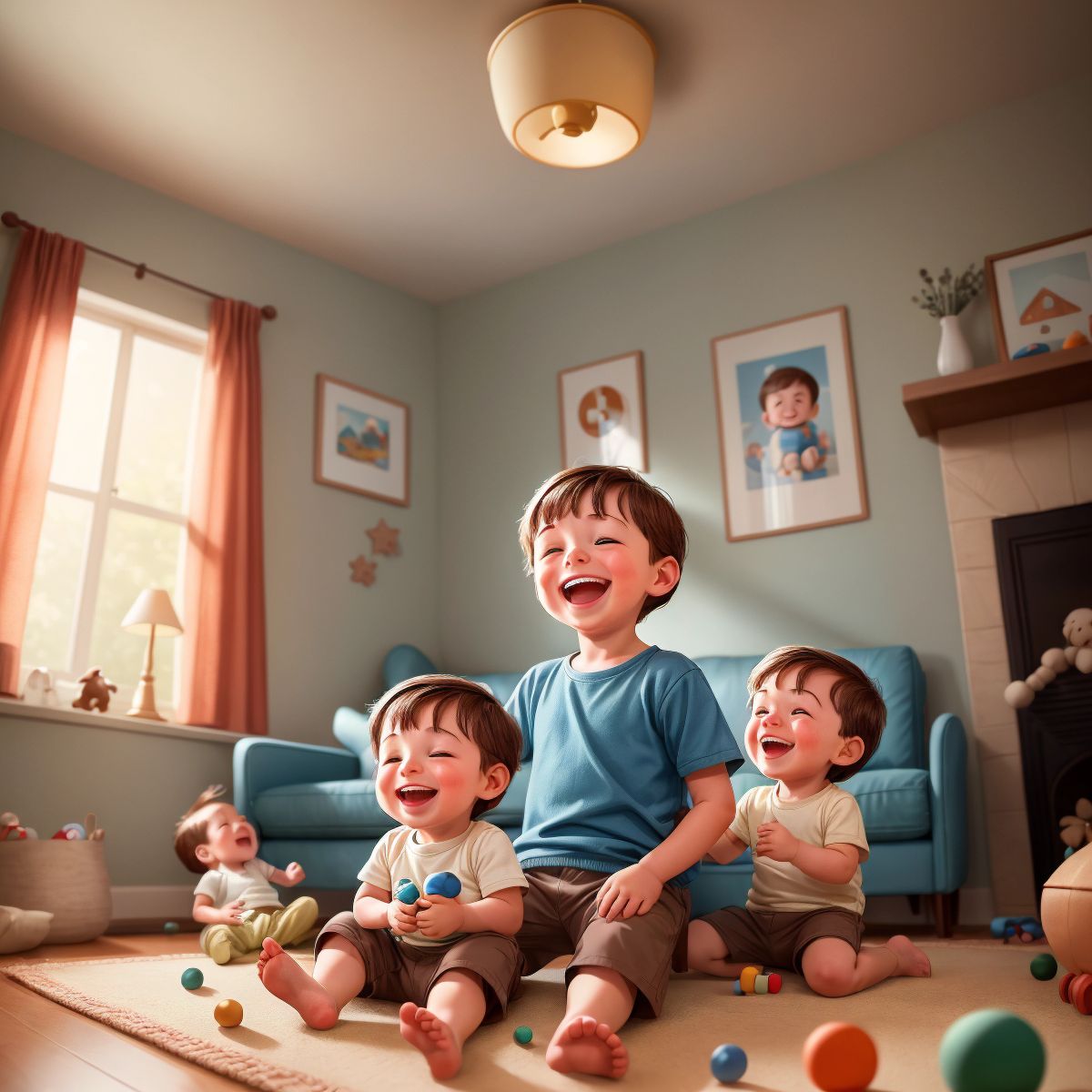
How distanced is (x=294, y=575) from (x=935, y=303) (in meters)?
2.69

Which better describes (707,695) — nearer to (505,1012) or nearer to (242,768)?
(505,1012)

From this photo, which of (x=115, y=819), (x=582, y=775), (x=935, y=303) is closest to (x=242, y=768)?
(x=115, y=819)

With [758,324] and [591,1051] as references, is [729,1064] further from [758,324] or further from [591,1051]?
[758,324]

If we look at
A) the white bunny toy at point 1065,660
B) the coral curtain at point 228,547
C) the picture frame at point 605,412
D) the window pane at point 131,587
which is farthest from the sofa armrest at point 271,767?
the white bunny toy at point 1065,660

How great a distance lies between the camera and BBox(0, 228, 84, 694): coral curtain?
3254mm

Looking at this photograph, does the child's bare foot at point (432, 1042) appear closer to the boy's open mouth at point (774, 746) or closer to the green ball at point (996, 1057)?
the green ball at point (996, 1057)

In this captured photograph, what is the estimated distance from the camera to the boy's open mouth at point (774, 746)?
1.80m

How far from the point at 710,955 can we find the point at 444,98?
289 centimetres

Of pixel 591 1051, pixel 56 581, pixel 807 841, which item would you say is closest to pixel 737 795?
pixel 807 841

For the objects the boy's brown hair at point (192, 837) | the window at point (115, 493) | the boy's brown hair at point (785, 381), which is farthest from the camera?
the boy's brown hair at point (785, 381)

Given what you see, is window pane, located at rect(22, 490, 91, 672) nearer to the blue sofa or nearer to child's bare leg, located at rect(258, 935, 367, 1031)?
the blue sofa

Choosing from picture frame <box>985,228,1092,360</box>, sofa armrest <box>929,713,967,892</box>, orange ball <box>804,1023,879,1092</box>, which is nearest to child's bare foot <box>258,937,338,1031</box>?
orange ball <box>804,1023,879,1092</box>

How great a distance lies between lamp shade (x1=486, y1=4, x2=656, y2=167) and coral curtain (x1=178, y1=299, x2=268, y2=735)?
1.57 m

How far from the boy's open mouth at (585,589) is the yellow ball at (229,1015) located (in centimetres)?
74
